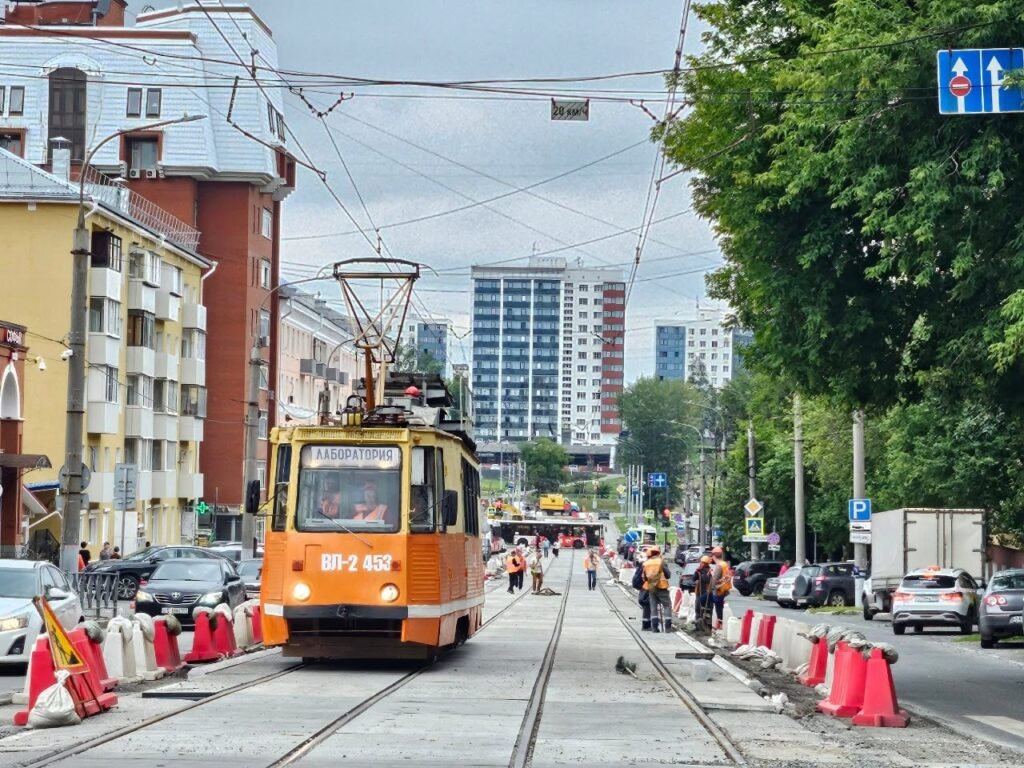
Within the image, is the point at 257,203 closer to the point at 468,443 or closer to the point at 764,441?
the point at 764,441

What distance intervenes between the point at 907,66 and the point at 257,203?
67.5 metres

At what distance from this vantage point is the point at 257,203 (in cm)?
8331

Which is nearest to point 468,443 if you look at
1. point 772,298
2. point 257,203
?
point 772,298

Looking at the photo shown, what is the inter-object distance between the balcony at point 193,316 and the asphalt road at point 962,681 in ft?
140

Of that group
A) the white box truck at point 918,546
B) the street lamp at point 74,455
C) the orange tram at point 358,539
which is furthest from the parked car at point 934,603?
the orange tram at point 358,539

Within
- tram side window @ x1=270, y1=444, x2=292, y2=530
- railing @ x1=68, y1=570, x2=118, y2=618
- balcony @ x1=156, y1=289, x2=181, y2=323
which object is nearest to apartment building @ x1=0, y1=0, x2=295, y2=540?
balcony @ x1=156, y1=289, x2=181, y2=323

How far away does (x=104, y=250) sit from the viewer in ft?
214

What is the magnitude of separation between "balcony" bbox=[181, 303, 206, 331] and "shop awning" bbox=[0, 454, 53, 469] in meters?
27.4

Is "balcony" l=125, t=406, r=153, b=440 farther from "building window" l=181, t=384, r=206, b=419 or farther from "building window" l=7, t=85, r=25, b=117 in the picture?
"building window" l=7, t=85, r=25, b=117

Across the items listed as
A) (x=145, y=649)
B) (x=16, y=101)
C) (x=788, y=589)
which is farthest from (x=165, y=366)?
(x=145, y=649)

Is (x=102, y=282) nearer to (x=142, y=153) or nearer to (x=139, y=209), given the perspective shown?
(x=139, y=209)

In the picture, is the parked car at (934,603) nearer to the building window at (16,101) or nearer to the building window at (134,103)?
the building window at (134,103)

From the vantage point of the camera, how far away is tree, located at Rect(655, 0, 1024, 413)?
1805 cm

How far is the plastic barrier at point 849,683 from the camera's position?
54.9 feet
